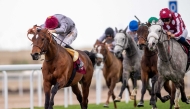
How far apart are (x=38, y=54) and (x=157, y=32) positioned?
2336mm

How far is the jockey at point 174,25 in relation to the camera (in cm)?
1255

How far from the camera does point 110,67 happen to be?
53.2 ft

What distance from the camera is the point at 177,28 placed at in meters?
12.7

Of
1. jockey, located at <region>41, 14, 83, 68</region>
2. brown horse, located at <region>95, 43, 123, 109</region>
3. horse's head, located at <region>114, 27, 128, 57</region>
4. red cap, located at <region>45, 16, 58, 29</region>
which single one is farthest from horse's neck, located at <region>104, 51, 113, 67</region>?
red cap, located at <region>45, 16, 58, 29</region>

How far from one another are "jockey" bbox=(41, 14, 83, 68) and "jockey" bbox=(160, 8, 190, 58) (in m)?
1.66

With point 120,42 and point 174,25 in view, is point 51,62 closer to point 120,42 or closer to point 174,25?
point 174,25

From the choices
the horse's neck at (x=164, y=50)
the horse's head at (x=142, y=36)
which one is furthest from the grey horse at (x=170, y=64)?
the horse's head at (x=142, y=36)

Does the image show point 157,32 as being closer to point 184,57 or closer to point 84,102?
point 184,57

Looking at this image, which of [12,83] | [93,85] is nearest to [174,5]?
[12,83]

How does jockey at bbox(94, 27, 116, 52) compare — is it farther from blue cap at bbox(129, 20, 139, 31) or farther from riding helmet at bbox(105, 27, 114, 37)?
blue cap at bbox(129, 20, 139, 31)

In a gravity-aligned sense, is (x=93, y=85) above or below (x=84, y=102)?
below

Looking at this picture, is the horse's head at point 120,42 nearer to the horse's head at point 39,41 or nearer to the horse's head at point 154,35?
the horse's head at point 154,35

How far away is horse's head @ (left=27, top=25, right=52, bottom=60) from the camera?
10.8 meters

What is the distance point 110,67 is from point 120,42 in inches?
52.2
